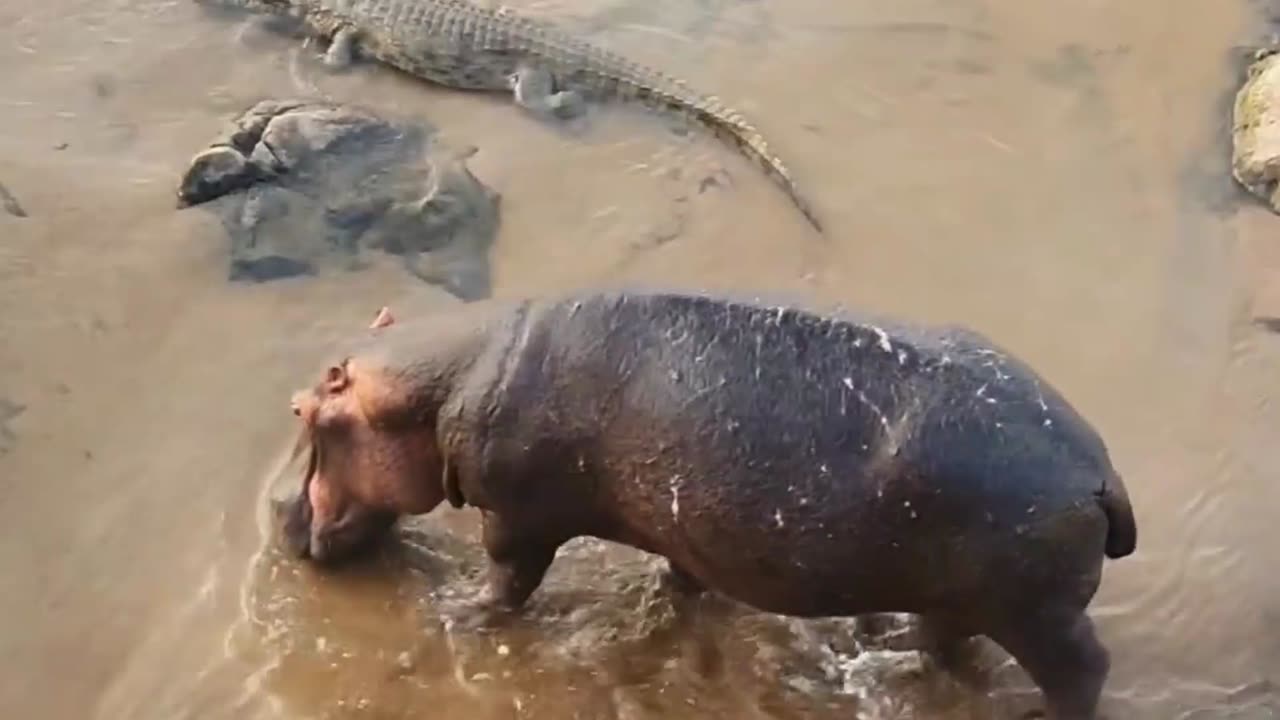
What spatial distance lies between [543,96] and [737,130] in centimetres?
84

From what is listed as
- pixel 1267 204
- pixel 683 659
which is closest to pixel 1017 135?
pixel 1267 204

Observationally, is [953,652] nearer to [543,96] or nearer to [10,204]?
[543,96]

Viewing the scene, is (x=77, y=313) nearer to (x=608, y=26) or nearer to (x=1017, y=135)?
(x=608, y=26)

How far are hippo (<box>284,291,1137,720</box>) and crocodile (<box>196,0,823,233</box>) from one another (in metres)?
2.53

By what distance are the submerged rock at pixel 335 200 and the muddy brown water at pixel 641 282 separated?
0.11 metres

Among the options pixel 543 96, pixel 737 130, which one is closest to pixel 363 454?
pixel 737 130

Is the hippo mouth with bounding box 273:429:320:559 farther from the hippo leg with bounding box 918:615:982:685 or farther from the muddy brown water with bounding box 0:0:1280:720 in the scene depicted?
the hippo leg with bounding box 918:615:982:685

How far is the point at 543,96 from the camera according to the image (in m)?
6.32

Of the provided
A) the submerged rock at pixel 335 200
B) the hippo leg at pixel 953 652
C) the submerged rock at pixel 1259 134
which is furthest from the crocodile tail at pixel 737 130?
the hippo leg at pixel 953 652

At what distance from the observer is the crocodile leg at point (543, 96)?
247 inches

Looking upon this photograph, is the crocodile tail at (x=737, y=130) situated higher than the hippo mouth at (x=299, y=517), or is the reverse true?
the crocodile tail at (x=737, y=130)

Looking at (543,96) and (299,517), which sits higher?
(543,96)

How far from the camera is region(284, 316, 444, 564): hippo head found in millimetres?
3865

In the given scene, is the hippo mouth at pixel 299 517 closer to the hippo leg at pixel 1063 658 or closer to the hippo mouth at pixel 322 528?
the hippo mouth at pixel 322 528
